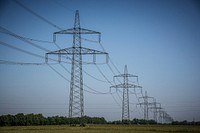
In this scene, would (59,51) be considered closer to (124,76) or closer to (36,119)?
(124,76)

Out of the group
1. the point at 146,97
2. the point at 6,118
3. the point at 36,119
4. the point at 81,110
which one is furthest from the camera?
the point at 36,119

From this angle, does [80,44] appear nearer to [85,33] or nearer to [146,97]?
[85,33]

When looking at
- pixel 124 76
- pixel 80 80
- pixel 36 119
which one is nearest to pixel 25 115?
pixel 36 119

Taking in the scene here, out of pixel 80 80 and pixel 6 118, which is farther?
pixel 6 118

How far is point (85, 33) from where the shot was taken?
132ft

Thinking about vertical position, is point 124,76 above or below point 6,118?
above

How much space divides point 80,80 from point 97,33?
9.65m

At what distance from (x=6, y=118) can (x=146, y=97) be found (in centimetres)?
6257

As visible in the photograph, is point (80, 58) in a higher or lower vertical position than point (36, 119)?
higher

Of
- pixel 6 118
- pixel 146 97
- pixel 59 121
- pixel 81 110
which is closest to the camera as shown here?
pixel 81 110

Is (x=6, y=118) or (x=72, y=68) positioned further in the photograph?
(x=6, y=118)

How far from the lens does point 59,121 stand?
15950cm

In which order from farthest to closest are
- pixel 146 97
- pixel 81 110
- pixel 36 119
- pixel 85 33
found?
1. pixel 36 119
2. pixel 146 97
3. pixel 81 110
4. pixel 85 33

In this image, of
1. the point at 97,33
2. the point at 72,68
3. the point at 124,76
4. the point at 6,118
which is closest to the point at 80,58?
the point at 72,68
